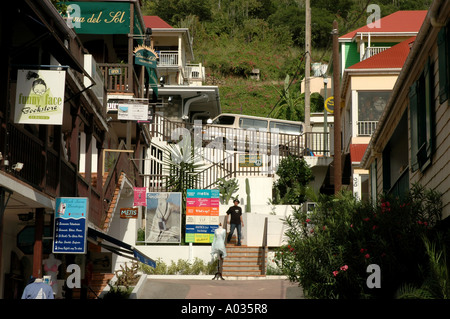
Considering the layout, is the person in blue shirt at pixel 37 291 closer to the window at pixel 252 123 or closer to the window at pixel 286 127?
the window at pixel 252 123

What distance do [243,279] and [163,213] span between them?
218 inches

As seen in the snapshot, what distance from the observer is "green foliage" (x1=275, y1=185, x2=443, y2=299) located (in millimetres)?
12953

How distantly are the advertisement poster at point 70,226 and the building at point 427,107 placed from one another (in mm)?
6555

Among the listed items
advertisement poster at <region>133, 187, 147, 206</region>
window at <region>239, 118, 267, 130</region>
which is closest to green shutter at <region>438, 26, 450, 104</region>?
advertisement poster at <region>133, 187, 147, 206</region>

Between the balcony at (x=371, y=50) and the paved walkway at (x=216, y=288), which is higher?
the balcony at (x=371, y=50)

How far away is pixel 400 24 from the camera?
3691cm

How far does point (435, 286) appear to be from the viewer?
11117mm

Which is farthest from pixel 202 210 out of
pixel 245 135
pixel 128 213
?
pixel 245 135

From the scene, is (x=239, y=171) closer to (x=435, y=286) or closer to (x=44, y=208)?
(x=44, y=208)

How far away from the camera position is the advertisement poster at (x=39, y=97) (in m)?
13.2

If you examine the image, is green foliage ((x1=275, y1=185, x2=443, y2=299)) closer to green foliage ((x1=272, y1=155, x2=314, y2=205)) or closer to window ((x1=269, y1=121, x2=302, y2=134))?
green foliage ((x1=272, y1=155, x2=314, y2=205))

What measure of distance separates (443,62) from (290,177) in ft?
65.3

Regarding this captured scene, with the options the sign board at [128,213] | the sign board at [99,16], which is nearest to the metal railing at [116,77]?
the sign board at [99,16]
